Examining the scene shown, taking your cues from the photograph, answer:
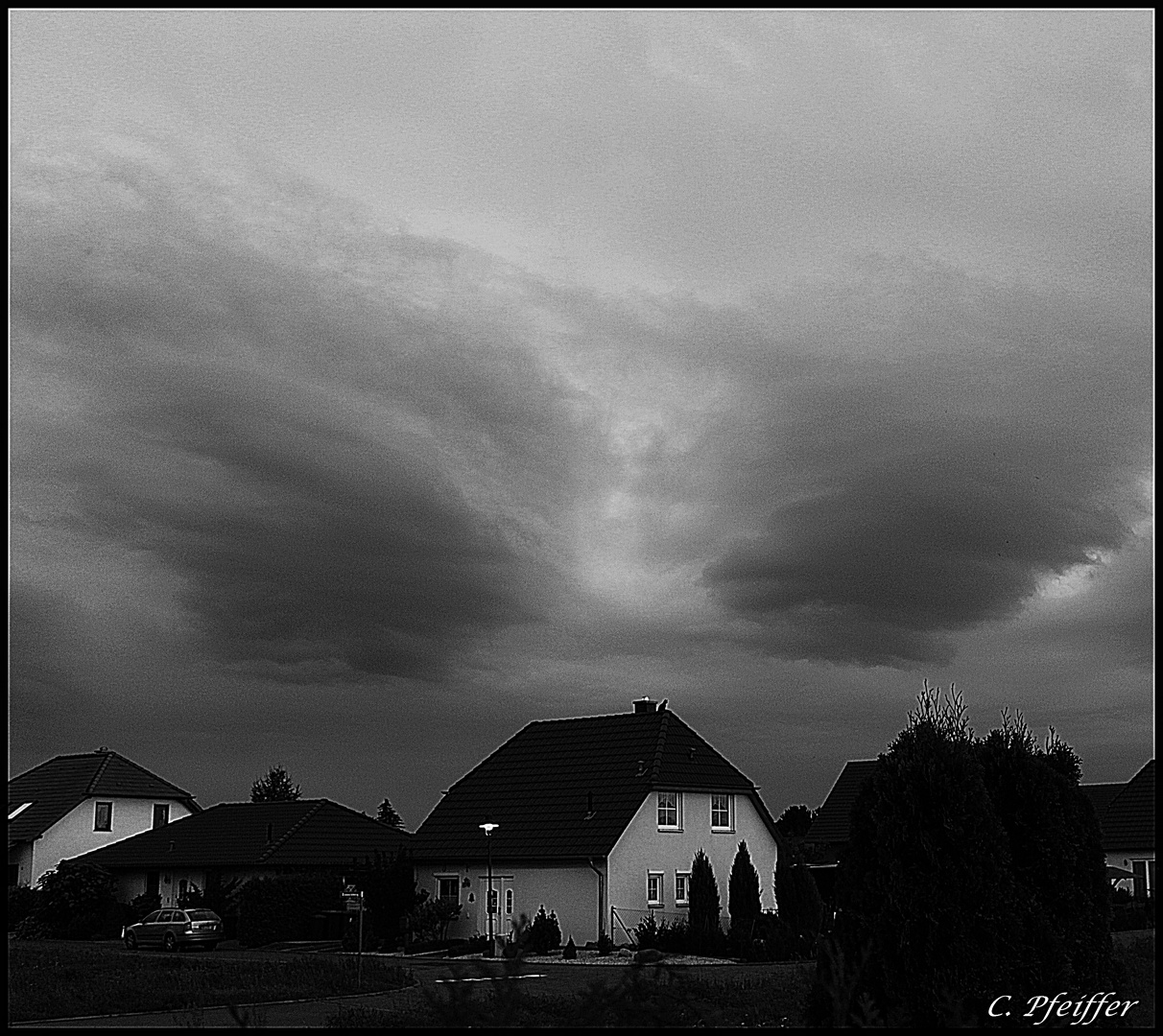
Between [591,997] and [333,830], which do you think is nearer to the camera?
[591,997]

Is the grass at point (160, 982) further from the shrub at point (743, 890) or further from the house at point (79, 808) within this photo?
the house at point (79, 808)

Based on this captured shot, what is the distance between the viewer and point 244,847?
4856 centimetres

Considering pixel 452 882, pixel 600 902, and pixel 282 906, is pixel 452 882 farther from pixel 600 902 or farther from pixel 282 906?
pixel 282 906

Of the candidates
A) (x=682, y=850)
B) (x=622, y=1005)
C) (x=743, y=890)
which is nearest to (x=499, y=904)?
(x=682, y=850)

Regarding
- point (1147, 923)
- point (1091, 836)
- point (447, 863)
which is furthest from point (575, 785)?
point (1091, 836)

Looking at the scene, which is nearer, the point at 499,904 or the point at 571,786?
the point at 499,904

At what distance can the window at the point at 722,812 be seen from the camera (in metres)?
42.0

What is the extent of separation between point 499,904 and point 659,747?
260 inches

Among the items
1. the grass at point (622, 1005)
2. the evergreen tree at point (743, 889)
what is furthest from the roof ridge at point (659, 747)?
the grass at point (622, 1005)

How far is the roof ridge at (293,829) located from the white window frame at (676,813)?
48.5 ft

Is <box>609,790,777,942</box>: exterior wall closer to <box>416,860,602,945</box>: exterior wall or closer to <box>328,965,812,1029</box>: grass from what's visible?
<box>416,860,602,945</box>: exterior wall

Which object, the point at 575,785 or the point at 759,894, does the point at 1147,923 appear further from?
the point at 575,785

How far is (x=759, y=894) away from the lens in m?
41.5

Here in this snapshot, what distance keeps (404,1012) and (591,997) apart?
39.5ft
